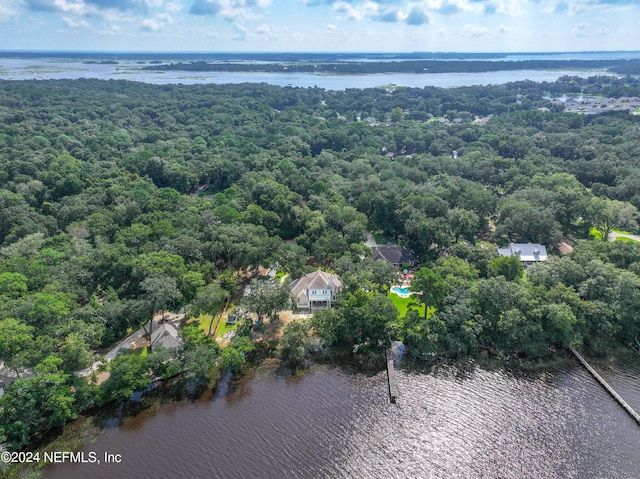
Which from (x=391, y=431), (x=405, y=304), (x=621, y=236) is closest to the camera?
(x=391, y=431)

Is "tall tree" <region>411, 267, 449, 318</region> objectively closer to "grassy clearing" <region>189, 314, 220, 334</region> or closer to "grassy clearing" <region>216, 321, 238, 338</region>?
"grassy clearing" <region>216, 321, 238, 338</region>

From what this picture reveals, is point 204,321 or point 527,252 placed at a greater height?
point 527,252

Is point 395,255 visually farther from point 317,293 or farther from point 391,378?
point 391,378

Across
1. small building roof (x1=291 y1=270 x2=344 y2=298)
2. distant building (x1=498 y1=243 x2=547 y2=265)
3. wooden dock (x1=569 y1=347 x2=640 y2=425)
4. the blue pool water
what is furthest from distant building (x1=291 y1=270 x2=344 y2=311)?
distant building (x1=498 y1=243 x2=547 y2=265)

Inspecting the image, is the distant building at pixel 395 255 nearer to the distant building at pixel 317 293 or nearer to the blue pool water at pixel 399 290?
the blue pool water at pixel 399 290

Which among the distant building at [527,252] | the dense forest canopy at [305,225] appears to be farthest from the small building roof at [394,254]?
the distant building at [527,252]

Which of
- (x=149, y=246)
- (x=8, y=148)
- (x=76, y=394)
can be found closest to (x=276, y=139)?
(x=8, y=148)

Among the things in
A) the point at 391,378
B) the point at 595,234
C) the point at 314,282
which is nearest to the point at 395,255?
the point at 314,282
